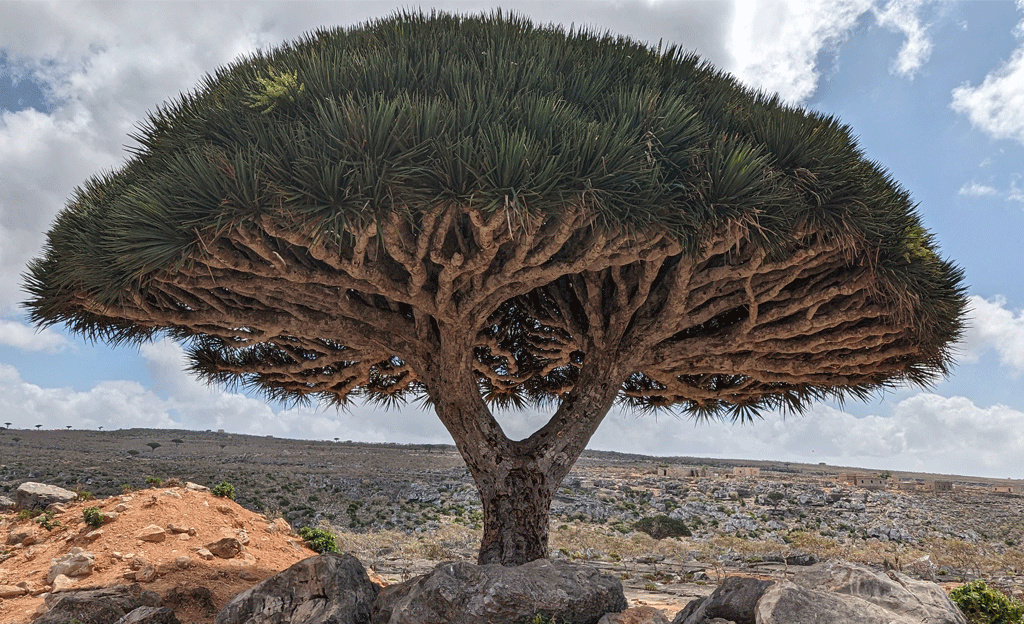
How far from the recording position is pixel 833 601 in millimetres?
5035

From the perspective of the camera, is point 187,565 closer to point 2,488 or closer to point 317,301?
point 317,301

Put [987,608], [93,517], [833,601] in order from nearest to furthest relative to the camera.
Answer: [833,601] < [987,608] < [93,517]

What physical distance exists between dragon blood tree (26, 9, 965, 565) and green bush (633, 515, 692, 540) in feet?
57.1

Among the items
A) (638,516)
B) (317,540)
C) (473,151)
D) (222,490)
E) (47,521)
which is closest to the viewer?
(473,151)

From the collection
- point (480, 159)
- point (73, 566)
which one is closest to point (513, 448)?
point (480, 159)

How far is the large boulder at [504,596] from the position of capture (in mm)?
6043

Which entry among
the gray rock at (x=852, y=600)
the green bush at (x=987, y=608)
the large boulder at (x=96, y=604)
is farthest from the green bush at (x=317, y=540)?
the green bush at (x=987, y=608)

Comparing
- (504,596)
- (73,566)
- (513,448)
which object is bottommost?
(73,566)

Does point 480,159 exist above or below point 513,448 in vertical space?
above

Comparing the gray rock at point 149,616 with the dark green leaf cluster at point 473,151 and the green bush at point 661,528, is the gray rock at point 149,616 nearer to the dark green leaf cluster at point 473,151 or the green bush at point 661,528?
the dark green leaf cluster at point 473,151

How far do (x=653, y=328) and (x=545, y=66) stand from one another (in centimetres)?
321

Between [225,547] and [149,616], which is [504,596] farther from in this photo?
[225,547]

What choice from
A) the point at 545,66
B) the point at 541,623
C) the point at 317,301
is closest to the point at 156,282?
the point at 317,301

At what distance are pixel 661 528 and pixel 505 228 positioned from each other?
2247cm
